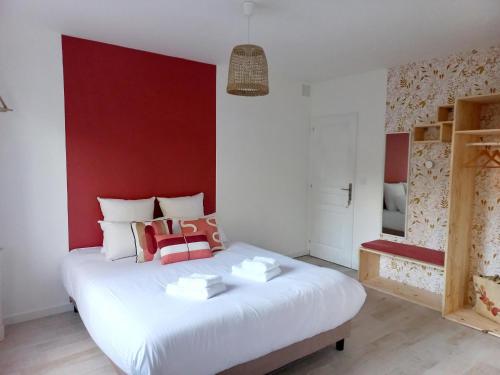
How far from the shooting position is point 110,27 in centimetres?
288

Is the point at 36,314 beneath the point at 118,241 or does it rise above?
beneath

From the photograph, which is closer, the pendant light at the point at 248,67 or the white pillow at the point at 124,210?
the pendant light at the point at 248,67

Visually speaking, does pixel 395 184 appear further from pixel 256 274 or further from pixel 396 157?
pixel 256 274

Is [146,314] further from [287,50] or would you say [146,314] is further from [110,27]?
[287,50]

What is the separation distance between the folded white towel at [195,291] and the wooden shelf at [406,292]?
222 cm

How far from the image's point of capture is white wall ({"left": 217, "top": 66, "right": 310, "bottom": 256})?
417 cm

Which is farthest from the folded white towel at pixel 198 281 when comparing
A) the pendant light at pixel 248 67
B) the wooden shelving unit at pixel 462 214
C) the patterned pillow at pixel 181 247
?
the wooden shelving unit at pixel 462 214

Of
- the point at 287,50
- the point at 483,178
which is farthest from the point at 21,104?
the point at 483,178

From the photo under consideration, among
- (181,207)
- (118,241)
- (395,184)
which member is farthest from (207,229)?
(395,184)

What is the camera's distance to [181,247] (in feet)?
9.67

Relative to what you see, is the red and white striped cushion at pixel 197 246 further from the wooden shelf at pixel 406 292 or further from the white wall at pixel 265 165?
the wooden shelf at pixel 406 292

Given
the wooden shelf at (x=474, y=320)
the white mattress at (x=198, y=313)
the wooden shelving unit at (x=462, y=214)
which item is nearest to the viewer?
the white mattress at (x=198, y=313)

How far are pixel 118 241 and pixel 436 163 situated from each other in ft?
10.2

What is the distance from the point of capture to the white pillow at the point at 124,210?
323cm
